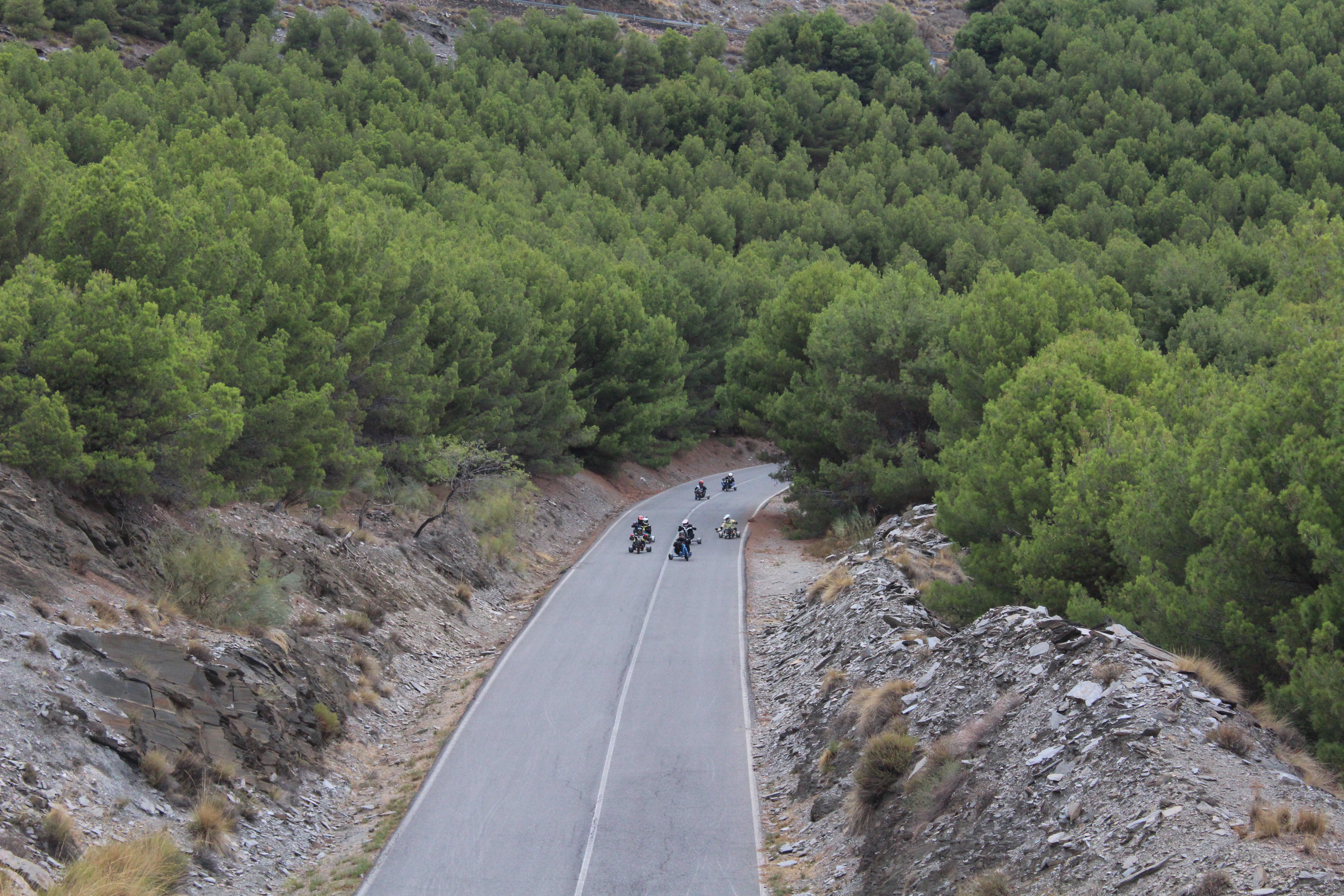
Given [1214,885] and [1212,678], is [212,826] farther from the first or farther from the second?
[1212,678]

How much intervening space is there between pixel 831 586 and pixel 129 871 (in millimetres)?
17190

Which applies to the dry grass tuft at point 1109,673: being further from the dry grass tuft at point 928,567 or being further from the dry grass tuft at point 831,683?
the dry grass tuft at point 928,567

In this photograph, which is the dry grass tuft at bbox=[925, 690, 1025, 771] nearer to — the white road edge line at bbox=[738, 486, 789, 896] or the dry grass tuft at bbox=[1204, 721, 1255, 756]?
the dry grass tuft at bbox=[1204, 721, 1255, 756]

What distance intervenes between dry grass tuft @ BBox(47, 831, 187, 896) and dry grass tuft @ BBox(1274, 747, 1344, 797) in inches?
455

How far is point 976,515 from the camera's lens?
20.2 meters

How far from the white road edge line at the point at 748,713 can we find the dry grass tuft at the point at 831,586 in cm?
197

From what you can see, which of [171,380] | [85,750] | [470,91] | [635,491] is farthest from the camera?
[470,91]

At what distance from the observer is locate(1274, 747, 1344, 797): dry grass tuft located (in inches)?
382

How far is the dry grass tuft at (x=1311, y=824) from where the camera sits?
27.0ft

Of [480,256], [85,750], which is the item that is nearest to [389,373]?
[480,256]

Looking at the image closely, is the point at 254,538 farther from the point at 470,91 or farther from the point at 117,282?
the point at 470,91

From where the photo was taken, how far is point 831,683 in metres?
19.0

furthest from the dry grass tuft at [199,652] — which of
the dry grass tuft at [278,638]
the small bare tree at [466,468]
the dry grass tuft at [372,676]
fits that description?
the small bare tree at [466,468]

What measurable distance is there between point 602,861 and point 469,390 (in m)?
24.1
